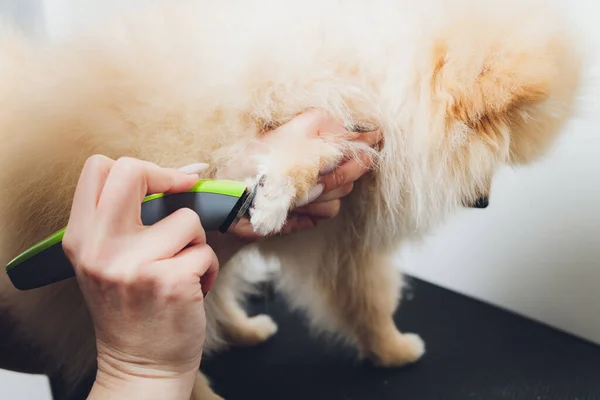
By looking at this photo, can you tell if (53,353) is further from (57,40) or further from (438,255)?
(438,255)

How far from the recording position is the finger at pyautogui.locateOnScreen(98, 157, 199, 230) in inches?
15.8

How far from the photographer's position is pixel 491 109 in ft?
1.94

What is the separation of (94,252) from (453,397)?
746mm

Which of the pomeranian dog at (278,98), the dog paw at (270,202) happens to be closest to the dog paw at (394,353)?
the pomeranian dog at (278,98)

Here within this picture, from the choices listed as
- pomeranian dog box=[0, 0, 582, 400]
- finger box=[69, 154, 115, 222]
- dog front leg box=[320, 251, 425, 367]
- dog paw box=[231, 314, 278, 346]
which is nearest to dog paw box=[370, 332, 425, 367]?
dog front leg box=[320, 251, 425, 367]

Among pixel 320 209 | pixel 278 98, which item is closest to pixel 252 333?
pixel 320 209

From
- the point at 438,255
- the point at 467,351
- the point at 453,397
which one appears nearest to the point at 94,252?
the point at 453,397

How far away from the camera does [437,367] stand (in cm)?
99

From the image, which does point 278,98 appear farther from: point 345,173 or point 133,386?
point 133,386

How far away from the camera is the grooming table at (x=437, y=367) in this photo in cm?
91

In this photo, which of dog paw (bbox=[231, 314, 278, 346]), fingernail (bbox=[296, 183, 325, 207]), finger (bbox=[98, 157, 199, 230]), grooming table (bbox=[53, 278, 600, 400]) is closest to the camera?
finger (bbox=[98, 157, 199, 230])

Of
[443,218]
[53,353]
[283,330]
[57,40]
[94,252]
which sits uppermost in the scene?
[57,40]

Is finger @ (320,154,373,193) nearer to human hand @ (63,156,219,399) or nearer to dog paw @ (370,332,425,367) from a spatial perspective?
human hand @ (63,156,219,399)

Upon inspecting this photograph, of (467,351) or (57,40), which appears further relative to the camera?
(467,351)
